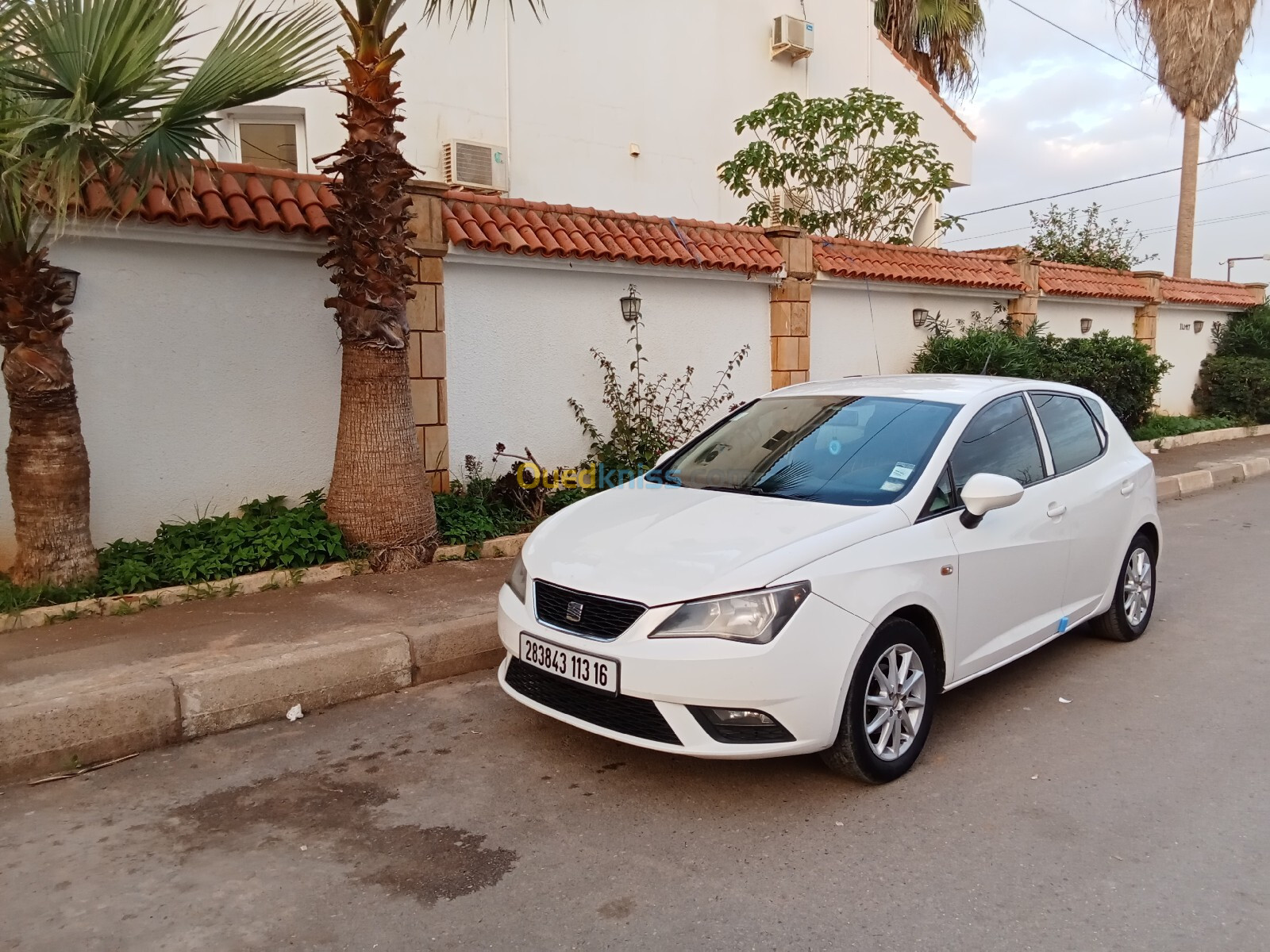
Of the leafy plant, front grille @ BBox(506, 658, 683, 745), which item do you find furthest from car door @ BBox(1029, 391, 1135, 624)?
the leafy plant

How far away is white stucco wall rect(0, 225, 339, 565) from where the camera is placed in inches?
239

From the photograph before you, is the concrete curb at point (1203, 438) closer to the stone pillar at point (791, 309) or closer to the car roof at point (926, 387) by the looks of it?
the stone pillar at point (791, 309)

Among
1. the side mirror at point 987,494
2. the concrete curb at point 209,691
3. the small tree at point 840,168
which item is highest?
the small tree at point 840,168

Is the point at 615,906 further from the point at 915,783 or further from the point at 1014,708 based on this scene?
the point at 1014,708

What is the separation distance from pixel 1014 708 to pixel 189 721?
12.9 ft

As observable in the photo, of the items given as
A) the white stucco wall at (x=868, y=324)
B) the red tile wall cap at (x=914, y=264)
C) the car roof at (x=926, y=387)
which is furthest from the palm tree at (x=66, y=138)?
the white stucco wall at (x=868, y=324)

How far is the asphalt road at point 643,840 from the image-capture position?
2.78 m

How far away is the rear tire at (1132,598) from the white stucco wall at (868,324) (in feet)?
17.9

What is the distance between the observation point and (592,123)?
13.5 m

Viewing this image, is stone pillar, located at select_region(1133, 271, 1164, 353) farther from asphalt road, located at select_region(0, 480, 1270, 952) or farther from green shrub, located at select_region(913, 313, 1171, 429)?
asphalt road, located at select_region(0, 480, 1270, 952)

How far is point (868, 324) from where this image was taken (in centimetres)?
1130

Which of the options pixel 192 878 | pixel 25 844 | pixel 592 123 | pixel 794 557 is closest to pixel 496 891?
pixel 192 878

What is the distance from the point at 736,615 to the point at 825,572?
15.0 inches

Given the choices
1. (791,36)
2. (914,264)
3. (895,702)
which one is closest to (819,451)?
(895,702)
